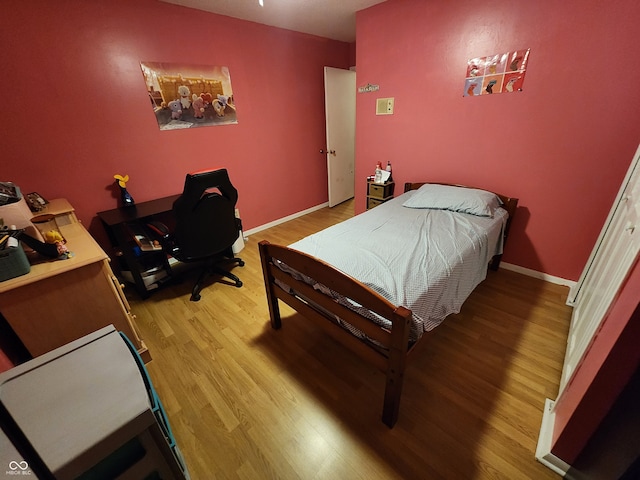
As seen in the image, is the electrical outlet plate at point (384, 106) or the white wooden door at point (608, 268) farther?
the electrical outlet plate at point (384, 106)

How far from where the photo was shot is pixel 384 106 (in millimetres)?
2842

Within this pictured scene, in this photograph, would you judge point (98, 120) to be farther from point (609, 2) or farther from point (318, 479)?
point (609, 2)

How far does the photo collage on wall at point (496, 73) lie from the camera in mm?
2016

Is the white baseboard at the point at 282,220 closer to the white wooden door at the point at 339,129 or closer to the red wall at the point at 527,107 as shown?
the white wooden door at the point at 339,129

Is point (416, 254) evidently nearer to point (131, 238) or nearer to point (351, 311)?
point (351, 311)

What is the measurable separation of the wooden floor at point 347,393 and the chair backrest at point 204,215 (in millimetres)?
536

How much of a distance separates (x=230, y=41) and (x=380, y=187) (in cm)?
225

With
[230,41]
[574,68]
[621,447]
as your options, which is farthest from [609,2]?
[230,41]

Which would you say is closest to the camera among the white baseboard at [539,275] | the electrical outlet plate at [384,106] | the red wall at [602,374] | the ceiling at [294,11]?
the red wall at [602,374]

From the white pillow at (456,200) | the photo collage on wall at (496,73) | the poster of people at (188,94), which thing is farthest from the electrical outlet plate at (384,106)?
the poster of people at (188,94)

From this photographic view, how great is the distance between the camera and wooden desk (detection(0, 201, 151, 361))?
1218mm

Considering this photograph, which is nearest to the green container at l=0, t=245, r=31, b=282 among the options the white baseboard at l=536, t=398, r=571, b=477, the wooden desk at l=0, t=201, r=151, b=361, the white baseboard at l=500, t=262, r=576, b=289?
the wooden desk at l=0, t=201, r=151, b=361

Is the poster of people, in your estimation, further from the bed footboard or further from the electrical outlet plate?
the bed footboard

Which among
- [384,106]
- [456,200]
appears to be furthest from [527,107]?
[384,106]
